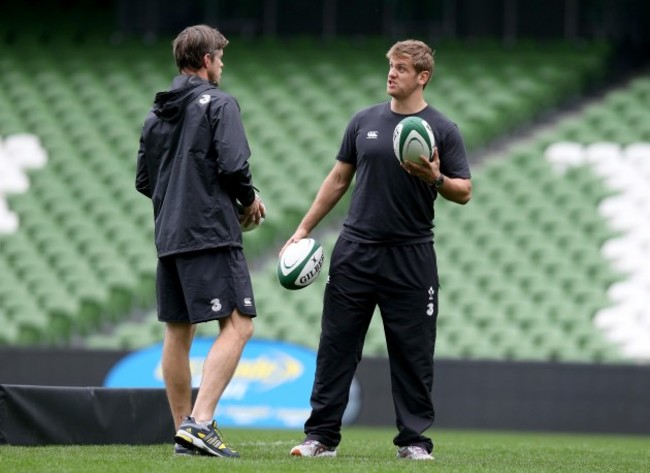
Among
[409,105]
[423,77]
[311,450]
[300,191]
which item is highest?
[423,77]

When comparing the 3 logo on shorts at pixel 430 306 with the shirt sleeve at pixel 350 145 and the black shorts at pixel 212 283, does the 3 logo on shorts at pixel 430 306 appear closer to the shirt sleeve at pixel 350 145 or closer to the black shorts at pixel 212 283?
the shirt sleeve at pixel 350 145

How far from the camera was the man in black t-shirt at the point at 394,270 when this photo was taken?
5906mm

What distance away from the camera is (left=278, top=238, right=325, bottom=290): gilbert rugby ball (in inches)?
236

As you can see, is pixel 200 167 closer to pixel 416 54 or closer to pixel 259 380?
Answer: pixel 416 54

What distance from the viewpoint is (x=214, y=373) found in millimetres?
5539

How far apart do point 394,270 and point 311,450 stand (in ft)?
2.93

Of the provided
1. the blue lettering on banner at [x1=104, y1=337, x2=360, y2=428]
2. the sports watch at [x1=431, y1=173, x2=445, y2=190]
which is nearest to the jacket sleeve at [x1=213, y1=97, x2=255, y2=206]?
the sports watch at [x1=431, y1=173, x2=445, y2=190]

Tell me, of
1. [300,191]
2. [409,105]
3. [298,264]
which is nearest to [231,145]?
[298,264]

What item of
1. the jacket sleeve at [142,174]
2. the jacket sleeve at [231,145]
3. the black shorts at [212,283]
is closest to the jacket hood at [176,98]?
the jacket sleeve at [231,145]

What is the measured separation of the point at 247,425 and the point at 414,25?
848 cm

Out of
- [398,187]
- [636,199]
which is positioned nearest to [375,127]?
[398,187]

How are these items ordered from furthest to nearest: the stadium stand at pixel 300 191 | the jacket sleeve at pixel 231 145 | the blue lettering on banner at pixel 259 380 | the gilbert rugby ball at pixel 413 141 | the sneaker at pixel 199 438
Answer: the stadium stand at pixel 300 191 < the blue lettering on banner at pixel 259 380 < the gilbert rugby ball at pixel 413 141 < the jacket sleeve at pixel 231 145 < the sneaker at pixel 199 438

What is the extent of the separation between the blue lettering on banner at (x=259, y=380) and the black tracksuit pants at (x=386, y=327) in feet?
16.2

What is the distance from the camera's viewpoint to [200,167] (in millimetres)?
5609
